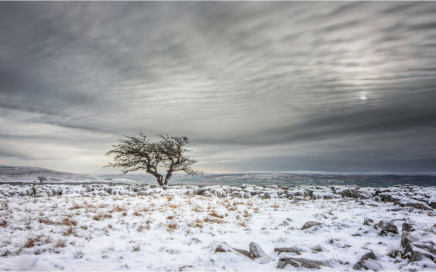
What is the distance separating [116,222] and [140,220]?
3.12ft

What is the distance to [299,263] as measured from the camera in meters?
4.83

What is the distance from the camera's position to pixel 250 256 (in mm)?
5461

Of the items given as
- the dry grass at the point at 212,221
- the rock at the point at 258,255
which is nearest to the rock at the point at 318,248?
the rock at the point at 258,255

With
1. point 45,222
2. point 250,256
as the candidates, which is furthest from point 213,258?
point 45,222

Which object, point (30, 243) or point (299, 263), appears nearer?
point (299, 263)

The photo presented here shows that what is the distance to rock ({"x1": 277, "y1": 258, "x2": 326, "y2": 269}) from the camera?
4746 millimetres

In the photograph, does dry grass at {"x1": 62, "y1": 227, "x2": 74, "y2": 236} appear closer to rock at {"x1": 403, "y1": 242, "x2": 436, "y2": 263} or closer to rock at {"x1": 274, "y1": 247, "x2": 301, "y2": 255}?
rock at {"x1": 274, "y1": 247, "x2": 301, "y2": 255}

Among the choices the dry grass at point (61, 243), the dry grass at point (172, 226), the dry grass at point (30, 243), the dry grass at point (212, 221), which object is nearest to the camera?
the dry grass at point (30, 243)

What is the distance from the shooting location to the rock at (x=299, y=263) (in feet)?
15.6

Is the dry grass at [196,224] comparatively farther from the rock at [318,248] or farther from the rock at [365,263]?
the rock at [365,263]

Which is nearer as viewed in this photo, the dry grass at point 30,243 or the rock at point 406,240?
the dry grass at point 30,243

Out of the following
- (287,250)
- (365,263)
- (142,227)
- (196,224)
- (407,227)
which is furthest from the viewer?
(196,224)

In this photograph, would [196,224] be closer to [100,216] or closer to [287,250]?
[287,250]

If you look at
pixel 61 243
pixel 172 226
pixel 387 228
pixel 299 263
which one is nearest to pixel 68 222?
pixel 61 243
